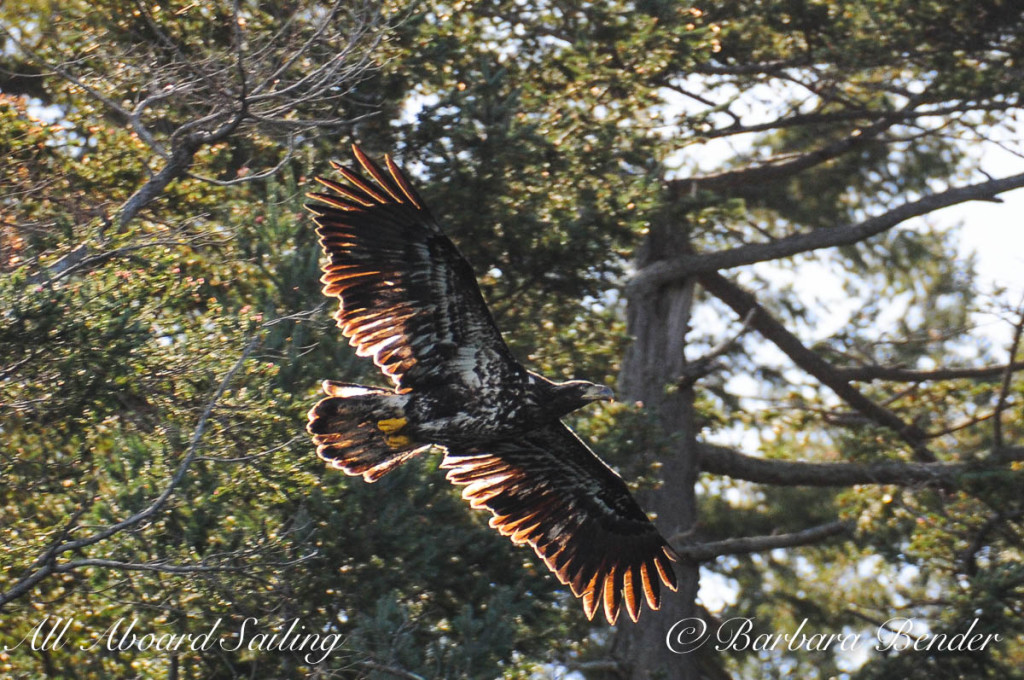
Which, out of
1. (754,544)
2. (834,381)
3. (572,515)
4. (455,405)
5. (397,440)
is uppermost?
(834,381)

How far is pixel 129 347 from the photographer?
5.92m

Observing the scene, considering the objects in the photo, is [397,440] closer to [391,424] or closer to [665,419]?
[391,424]

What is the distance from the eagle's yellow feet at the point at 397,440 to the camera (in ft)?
21.9

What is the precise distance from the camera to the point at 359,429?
6.62 meters

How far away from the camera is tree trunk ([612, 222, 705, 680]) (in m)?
10.2

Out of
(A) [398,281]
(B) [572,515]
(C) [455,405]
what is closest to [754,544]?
(B) [572,515]

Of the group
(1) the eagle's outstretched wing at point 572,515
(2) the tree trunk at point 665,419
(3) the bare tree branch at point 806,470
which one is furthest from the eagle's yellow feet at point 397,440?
(3) the bare tree branch at point 806,470

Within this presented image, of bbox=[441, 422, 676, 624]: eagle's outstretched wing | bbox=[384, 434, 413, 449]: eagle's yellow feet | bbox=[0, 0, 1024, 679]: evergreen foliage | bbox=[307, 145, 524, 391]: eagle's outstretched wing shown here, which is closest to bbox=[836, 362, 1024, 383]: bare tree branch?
bbox=[0, 0, 1024, 679]: evergreen foliage

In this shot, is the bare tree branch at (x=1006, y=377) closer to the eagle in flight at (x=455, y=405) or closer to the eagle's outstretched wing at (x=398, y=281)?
the eagle in flight at (x=455, y=405)

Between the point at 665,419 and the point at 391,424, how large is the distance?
490cm

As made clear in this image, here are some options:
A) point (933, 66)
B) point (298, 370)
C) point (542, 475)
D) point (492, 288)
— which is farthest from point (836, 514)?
point (298, 370)

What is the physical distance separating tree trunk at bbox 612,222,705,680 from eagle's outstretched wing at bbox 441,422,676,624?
8.27 feet

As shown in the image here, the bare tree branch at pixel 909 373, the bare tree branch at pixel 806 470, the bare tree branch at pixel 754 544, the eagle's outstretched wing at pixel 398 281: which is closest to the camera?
the eagle's outstretched wing at pixel 398 281

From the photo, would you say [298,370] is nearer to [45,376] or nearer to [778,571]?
[45,376]
